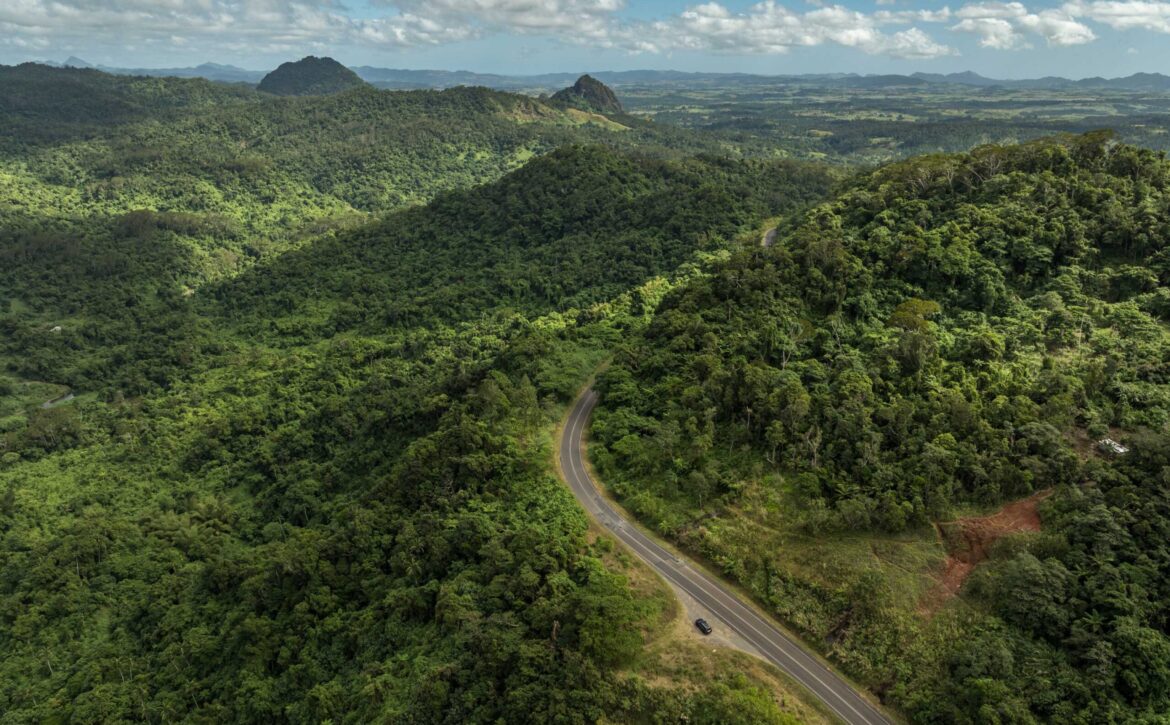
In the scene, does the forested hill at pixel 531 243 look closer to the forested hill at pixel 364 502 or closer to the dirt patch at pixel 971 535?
the forested hill at pixel 364 502

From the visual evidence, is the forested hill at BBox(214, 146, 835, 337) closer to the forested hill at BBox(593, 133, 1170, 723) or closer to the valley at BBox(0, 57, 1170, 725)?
the valley at BBox(0, 57, 1170, 725)

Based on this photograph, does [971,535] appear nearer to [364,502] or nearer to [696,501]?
[696,501]

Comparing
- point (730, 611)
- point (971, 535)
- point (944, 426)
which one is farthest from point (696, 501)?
point (944, 426)

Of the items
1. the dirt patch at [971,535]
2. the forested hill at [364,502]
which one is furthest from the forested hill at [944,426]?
the forested hill at [364,502]

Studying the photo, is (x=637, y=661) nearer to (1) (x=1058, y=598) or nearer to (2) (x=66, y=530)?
(1) (x=1058, y=598)

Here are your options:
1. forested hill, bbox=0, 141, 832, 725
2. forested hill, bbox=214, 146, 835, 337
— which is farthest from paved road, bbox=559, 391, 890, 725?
forested hill, bbox=214, 146, 835, 337

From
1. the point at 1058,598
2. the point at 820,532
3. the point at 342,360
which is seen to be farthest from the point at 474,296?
the point at 1058,598
